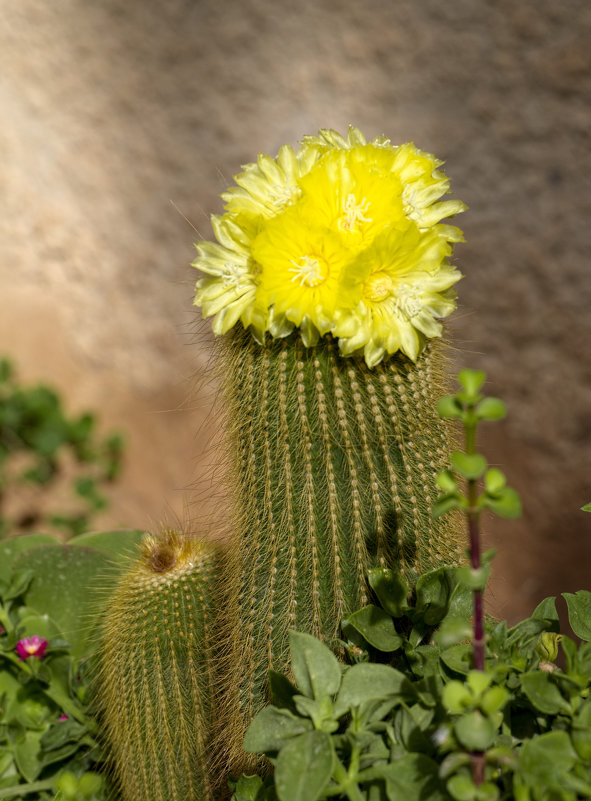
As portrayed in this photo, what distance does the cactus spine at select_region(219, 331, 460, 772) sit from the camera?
1.98 feet

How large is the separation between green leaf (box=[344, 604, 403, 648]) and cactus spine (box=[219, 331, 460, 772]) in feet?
0.14

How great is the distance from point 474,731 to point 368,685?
0.11m

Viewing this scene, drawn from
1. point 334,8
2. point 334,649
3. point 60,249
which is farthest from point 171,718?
point 60,249

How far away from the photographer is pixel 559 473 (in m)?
1.67

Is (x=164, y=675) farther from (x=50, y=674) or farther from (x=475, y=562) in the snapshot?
(x=475, y=562)

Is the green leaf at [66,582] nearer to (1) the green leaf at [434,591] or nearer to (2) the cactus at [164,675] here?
(2) the cactus at [164,675]

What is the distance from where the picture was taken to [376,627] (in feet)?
1.88

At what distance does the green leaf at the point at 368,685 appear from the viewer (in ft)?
1.57

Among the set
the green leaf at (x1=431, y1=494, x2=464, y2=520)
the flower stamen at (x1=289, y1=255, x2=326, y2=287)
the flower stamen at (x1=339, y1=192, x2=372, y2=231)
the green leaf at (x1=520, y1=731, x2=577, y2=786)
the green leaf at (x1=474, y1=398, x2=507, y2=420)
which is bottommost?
the green leaf at (x1=520, y1=731, x2=577, y2=786)

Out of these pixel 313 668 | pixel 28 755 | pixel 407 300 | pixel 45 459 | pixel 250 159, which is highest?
pixel 250 159

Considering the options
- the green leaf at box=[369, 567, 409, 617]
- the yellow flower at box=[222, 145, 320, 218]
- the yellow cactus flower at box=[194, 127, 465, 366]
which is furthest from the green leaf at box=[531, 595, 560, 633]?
the yellow flower at box=[222, 145, 320, 218]

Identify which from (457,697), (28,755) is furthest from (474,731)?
(28,755)

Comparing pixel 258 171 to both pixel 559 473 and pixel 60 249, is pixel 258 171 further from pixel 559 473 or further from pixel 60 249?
A: pixel 60 249

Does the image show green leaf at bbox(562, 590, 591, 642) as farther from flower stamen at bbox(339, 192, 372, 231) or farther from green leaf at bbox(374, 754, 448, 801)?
flower stamen at bbox(339, 192, 372, 231)
